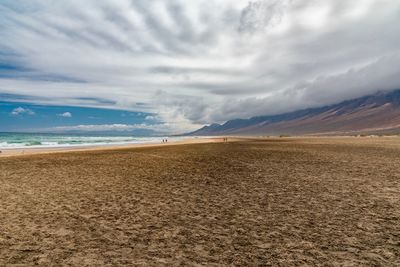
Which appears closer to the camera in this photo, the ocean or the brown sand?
the brown sand

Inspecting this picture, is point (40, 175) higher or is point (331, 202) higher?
point (40, 175)

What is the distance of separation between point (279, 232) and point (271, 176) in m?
9.29

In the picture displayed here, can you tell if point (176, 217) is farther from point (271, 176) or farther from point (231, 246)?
point (271, 176)

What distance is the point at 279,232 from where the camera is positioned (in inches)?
294

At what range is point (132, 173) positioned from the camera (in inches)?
737

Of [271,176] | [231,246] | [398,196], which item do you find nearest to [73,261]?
[231,246]

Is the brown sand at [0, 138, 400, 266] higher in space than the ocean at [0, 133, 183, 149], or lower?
lower

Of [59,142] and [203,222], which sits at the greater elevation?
[59,142]

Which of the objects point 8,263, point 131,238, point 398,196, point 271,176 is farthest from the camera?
point 271,176

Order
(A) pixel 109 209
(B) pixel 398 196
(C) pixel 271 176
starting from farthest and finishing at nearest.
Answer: (C) pixel 271 176, (B) pixel 398 196, (A) pixel 109 209

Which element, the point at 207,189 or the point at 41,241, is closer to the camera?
the point at 41,241

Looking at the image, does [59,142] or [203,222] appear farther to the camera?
[59,142]

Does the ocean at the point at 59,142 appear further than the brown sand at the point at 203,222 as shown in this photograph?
Yes

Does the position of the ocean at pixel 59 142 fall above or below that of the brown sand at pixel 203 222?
above
